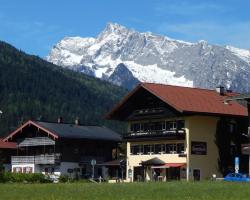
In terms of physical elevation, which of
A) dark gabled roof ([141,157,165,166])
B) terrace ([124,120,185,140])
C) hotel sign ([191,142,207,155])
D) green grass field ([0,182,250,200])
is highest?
terrace ([124,120,185,140])

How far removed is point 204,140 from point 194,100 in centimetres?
462

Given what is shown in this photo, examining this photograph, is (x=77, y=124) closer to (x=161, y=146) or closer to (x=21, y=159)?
(x=21, y=159)

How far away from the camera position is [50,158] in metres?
96.2

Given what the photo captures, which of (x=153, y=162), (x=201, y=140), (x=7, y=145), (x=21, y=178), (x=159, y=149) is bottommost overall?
(x=21, y=178)

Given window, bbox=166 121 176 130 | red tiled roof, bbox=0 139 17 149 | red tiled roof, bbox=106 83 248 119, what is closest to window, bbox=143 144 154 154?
window, bbox=166 121 176 130

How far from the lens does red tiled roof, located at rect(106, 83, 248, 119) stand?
255ft

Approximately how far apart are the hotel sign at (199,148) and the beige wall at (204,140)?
35 centimetres

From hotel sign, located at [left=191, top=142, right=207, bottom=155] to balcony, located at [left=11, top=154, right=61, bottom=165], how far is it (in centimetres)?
2323

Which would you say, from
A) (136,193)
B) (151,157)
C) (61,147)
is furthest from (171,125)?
(136,193)

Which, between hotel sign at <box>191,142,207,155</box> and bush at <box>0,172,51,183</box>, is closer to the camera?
bush at <box>0,172,51,183</box>

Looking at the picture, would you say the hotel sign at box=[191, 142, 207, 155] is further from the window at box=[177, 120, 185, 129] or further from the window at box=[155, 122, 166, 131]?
the window at box=[155, 122, 166, 131]

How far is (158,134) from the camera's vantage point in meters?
82.1

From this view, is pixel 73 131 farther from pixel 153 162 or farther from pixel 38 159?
pixel 153 162

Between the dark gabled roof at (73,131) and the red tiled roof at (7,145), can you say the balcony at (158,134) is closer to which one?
the dark gabled roof at (73,131)
